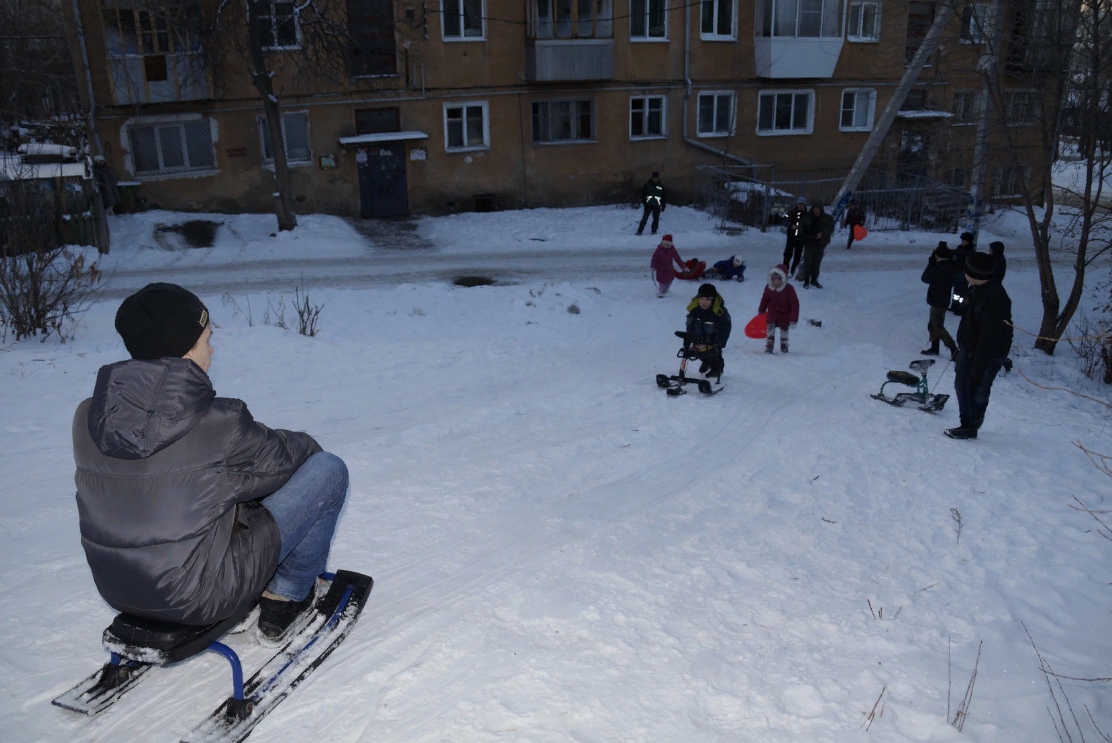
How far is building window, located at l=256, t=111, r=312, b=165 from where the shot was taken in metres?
23.3

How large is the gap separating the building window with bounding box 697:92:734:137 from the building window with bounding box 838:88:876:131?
4335mm

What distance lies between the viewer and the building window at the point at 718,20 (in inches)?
1027

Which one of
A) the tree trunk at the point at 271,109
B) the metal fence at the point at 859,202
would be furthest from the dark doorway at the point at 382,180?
the metal fence at the point at 859,202

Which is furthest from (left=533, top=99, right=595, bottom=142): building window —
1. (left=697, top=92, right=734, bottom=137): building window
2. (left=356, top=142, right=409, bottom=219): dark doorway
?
(left=356, top=142, right=409, bottom=219): dark doorway

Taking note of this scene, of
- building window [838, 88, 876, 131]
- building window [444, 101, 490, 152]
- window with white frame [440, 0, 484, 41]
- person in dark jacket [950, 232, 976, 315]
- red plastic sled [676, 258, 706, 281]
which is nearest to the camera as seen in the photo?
person in dark jacket [950, 232, 976, 315]

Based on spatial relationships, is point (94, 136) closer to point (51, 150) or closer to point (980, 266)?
point (51, 150)

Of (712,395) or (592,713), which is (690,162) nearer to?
(712,395)

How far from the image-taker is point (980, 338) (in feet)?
26.3

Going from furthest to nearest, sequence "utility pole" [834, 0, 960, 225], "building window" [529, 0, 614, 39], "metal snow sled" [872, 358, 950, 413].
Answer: "building window" [529, 0, 614, 39]
"utility pole" [834, 0, 960, 225]
"metal snow sled" [872, 358, 950, 413]

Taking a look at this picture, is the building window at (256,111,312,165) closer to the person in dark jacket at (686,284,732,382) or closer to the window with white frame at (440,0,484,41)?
the window with white frame at (440,0,484,41)

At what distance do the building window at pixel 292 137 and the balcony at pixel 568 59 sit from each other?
664 centimetres

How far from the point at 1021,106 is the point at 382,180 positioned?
16.5 m

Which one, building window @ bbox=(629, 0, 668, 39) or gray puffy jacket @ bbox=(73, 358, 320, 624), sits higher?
building window @ bbox=(629, 0, 668, 39)

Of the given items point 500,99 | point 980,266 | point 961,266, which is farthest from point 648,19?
point 980,266
